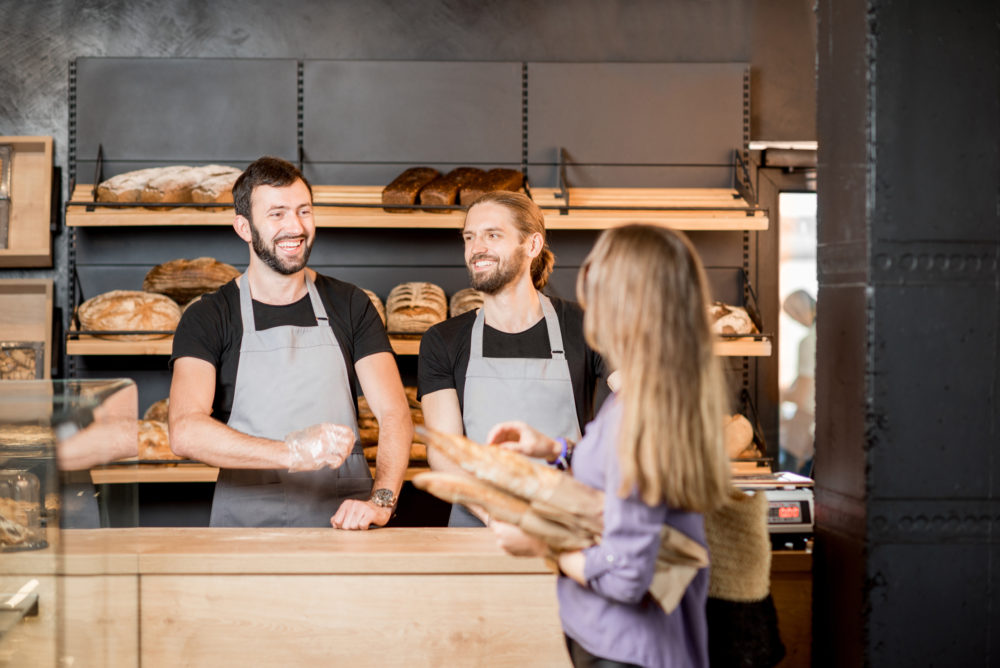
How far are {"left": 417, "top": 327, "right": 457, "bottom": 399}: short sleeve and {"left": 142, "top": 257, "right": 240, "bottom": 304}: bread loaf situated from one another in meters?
1.18

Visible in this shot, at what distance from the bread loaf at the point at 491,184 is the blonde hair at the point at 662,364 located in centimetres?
206

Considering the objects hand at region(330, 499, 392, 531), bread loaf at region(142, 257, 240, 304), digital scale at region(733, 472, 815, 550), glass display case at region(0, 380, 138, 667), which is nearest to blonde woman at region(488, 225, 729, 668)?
glass display case at region(0, 380, 138, 667)

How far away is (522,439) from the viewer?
1442mm

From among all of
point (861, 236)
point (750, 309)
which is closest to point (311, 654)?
point (861, 236)

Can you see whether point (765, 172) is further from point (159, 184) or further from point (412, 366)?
point (159, 184)

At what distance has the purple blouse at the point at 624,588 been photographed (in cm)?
116

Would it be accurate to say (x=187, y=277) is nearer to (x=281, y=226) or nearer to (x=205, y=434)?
(x=281, y=226)

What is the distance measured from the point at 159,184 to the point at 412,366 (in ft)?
3.58

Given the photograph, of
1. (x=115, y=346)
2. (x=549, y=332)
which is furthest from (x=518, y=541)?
(x=115, y=346)

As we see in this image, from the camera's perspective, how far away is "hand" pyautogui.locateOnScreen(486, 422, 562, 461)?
56.1 inches

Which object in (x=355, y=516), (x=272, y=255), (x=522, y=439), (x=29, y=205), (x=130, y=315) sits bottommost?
(x=355, y=516)

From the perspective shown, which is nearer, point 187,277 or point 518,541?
point 518,541

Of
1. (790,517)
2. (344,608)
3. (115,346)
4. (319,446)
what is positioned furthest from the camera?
(115,346)

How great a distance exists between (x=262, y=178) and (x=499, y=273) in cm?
62
